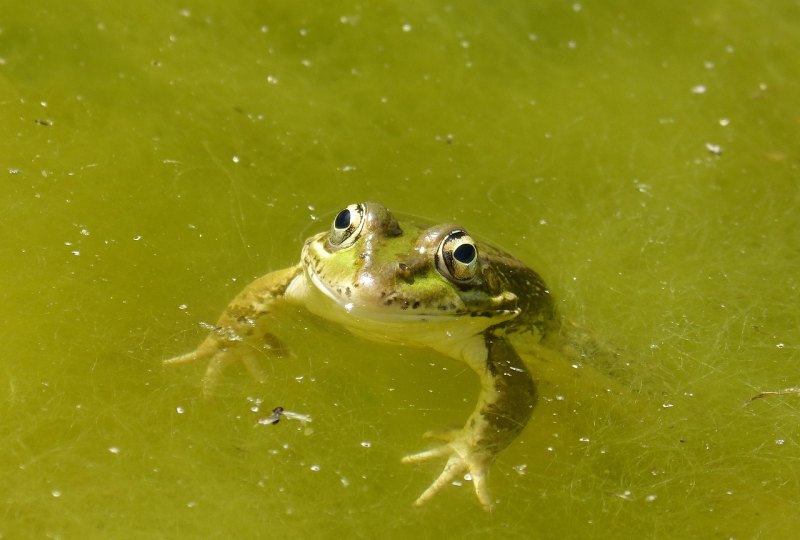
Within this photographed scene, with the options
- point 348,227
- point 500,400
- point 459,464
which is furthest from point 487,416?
point 348,227

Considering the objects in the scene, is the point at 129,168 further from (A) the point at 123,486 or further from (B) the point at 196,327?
(A) the point at 123,486

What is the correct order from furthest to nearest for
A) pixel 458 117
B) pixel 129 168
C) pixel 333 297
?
pixel 458 117
pixel 129 168
pixel 333 297

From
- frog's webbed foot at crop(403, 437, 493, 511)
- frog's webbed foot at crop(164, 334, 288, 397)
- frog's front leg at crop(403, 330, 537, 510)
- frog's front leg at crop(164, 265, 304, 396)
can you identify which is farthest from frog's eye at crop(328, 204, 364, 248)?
frog's webbed foot at crop(403, 437, 493, 511)

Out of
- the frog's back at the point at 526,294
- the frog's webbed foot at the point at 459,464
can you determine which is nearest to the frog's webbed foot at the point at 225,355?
the frog's webbed foot at the point at 459,464

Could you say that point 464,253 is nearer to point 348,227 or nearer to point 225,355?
point 348,227

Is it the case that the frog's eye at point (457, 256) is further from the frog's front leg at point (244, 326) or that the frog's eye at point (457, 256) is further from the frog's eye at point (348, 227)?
the frog's front leg at point (244, 326)

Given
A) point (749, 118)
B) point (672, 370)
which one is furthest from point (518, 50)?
point (672, 370)

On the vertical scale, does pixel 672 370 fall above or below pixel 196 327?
below

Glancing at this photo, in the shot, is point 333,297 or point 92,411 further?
point 333,297
